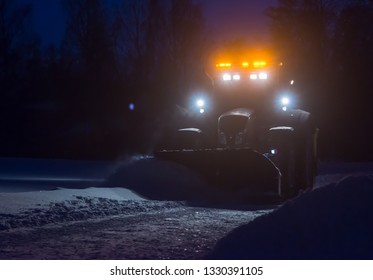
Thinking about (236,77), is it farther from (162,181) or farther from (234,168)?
(162,181)

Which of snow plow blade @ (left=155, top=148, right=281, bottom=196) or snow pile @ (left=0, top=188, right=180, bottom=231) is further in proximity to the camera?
snow plow blade @ (left=155, top=148, right=281, bottom=196)

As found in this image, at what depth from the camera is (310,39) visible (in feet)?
120

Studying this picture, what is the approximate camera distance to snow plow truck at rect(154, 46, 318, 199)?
44.5 ft

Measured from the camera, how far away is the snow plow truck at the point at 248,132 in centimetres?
1358

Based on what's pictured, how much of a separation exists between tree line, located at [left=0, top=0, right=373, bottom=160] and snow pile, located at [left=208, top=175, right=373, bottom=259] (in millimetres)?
24524

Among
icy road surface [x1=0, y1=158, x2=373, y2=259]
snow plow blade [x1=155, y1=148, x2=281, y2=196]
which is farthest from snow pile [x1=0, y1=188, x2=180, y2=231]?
A: snow plow blade [x1=155, y1=148, x2=281, y2=196]

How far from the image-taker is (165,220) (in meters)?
9.96

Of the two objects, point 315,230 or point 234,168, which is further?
point 234,168

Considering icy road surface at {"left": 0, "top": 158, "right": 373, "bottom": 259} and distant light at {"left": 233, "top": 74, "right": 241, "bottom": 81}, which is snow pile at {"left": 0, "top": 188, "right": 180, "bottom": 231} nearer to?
icy road surface at {"left": 0, "top": 158, "right": 373, "bottom": 259}

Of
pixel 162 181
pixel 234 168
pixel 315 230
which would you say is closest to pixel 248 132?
pixel 234 168

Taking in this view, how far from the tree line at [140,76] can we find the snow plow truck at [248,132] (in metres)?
15.6

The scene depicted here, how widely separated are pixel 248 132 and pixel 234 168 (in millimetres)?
1446

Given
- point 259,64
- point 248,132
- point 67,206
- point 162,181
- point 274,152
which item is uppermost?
point 259,64

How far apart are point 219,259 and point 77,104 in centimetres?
3252
